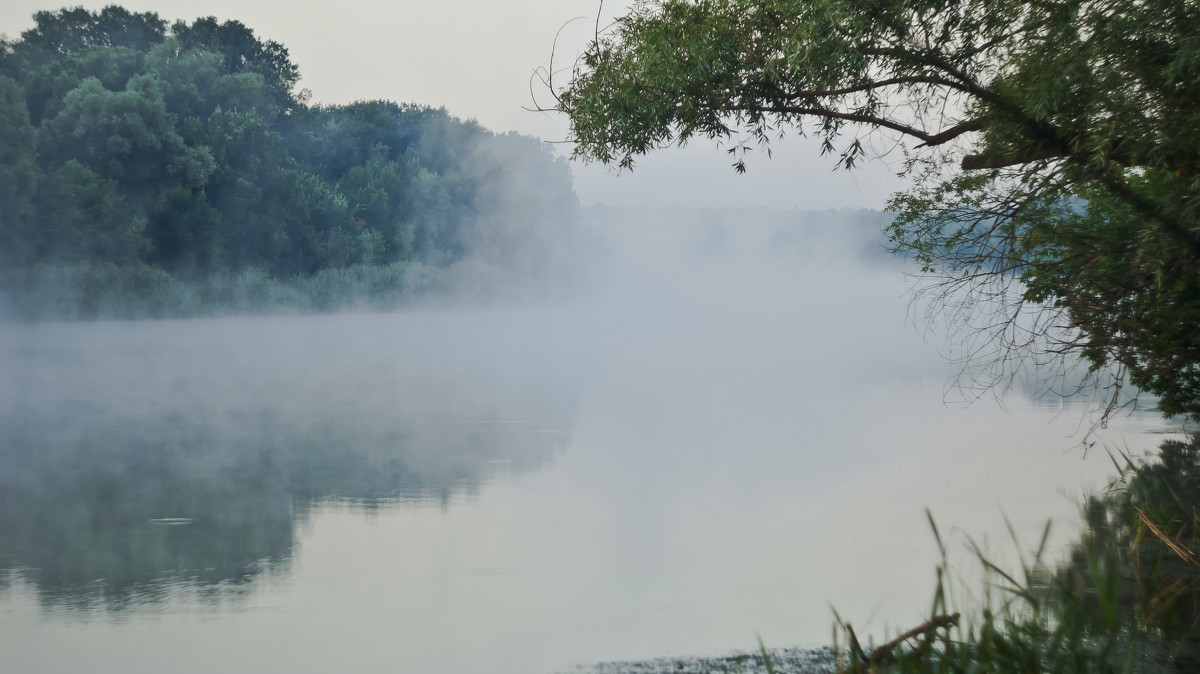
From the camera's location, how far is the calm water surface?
199 inches

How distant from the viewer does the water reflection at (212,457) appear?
6176 mm

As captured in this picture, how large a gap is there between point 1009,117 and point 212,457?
751cm

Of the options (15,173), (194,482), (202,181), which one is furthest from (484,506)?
(202,181)

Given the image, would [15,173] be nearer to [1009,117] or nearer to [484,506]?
[484,506]

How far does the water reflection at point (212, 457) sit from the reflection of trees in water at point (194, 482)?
0.07ft

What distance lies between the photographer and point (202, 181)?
111 feet

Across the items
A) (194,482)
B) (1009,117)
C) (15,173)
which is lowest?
(194,482)

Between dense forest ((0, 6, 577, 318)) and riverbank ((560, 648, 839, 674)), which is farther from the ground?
dense forest ((0, 6, 577, 318))

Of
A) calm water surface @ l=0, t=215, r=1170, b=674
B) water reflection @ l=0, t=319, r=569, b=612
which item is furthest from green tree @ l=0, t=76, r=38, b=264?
calm water surface @ l=0, t=215, r=1170, b=674

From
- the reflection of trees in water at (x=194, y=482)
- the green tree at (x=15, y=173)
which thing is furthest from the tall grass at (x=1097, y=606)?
the green tree at (x=15, y=173)

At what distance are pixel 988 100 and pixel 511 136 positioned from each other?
4838 centimetres

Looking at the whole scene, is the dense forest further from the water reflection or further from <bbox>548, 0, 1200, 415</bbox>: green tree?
<bbox>548, 0, 1200, 415</bbox>: green tree

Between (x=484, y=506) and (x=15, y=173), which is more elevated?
(x=15, y=173)

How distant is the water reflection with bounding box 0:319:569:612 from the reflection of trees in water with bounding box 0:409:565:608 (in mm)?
20
